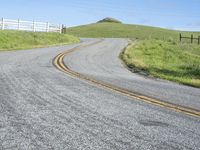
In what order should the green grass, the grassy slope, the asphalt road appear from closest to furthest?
the asphalt road < the grassy slope < the green grass

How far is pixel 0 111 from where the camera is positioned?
7.93 m

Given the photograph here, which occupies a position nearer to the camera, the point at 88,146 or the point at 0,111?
the point at 88,146

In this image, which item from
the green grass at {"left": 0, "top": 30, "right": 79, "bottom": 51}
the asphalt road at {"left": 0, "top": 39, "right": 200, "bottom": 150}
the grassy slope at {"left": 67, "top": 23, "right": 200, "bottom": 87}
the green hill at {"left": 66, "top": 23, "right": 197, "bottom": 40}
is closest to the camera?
the asphalt road at {"left": 0, "top": 39, "right": 200, "bottom": 150}

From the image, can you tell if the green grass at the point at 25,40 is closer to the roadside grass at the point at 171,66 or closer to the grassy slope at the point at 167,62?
the grassy slope at the point at 167,62


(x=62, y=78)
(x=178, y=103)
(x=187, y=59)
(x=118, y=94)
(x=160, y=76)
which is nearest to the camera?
(x=178, y=103)

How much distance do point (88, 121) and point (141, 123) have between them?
938mm

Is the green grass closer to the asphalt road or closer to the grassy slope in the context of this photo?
the grassy slope

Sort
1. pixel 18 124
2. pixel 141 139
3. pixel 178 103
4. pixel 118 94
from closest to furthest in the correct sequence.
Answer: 1. pixel 141 139
2. pixel 18 124
3. pixel 178 103
4. pixel 118 94

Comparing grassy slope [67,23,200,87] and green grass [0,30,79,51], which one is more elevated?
Answer: green grass [0,30,79,51]

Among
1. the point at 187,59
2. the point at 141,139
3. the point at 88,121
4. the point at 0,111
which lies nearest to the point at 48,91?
the point at 0,111

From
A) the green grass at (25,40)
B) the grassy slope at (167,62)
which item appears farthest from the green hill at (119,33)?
the grassy slope at (167,62)

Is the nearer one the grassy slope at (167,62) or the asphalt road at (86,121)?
the asphalt road at (86,121)

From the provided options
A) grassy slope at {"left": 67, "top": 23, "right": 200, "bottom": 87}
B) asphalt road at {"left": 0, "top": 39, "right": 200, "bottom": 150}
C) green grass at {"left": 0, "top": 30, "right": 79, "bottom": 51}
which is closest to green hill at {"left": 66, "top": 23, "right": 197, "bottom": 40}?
green grass at {"left": 0, "top": 30, "right": 79, "bottom": 51}

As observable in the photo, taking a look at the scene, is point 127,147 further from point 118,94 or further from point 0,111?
point 118,94
